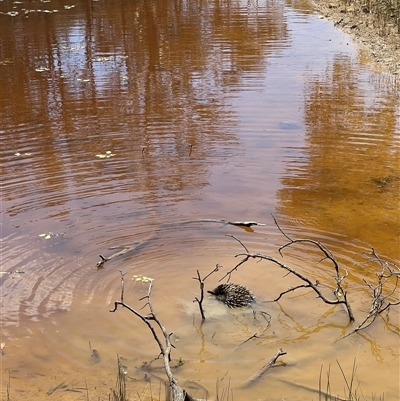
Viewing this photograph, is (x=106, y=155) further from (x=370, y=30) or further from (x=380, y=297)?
(x=370, y=30)

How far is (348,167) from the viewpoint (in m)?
7.93

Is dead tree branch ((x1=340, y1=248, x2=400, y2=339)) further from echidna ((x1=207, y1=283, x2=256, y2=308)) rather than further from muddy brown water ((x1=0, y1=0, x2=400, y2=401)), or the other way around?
echidna ((x1=207, y1=283, x2=256, y2=308))

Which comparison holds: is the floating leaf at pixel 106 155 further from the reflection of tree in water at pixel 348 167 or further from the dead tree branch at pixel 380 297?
the dead tree branch at pixel 380 297

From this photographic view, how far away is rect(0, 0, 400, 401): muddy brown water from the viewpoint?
4695mm

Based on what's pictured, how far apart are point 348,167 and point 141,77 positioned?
17.4 ft

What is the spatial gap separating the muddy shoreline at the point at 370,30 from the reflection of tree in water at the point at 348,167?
7.96 feet

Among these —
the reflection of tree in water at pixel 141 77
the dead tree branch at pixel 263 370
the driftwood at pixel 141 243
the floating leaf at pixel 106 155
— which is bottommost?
the dead tree branch at pixel 263 370

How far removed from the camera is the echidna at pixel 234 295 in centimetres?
528

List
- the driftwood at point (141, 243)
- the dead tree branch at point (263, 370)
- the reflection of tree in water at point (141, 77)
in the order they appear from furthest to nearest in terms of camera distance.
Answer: the reflection of tree in water at point (141, 77) < the driftwood at point (141, 243) < the dead tree branch at point (263, 370)

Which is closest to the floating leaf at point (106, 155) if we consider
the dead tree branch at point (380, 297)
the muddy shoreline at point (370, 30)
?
the dead tree branch at point (380, 297)

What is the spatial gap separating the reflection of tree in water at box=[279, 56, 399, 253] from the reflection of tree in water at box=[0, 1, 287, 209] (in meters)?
1.20

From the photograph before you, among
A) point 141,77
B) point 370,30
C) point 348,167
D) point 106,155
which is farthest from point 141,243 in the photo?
point 370,30

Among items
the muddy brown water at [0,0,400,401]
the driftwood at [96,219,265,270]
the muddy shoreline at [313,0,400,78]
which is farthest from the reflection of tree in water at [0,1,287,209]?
the muddy shoreline at [313,0,400,78]

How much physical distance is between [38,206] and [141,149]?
1919 millimetres
